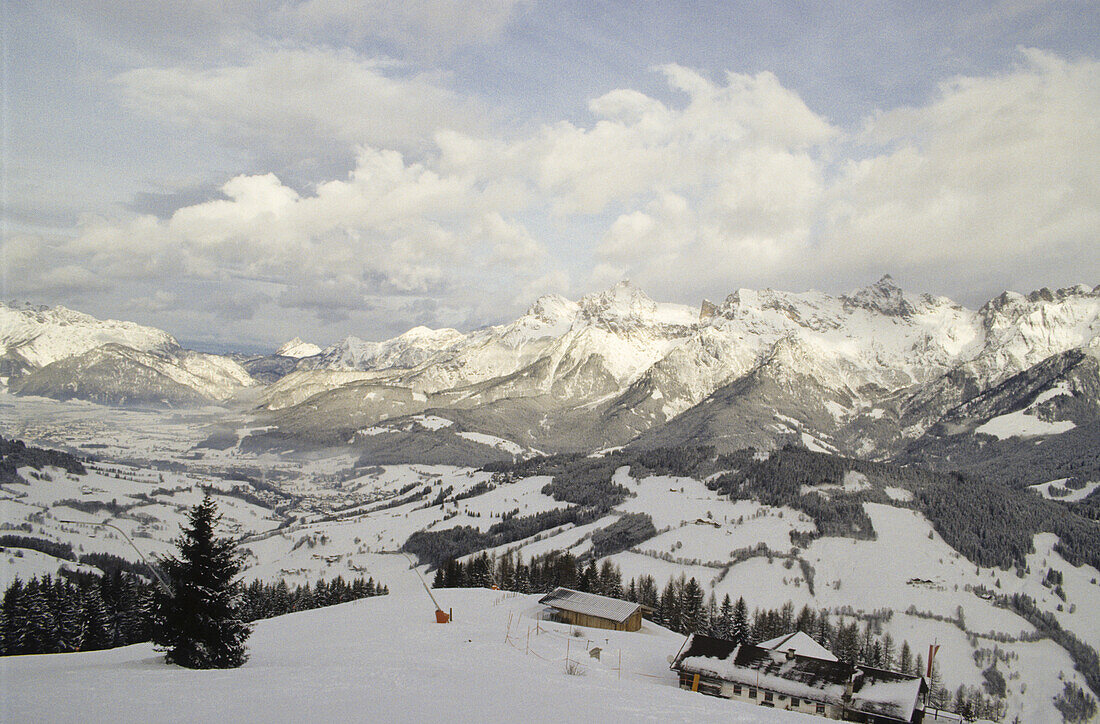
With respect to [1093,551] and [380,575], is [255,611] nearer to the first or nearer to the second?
[380,575]

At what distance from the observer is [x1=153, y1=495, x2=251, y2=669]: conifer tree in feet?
98.9

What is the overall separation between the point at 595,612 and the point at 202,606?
131 ft

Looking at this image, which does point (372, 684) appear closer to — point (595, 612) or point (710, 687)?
point (710, 687)

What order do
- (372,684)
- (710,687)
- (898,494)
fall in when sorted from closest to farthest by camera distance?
(372,684), (710,687), (898,494)

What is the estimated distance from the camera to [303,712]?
18875mm

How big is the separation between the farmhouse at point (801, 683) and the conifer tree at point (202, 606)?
2981 centimetres

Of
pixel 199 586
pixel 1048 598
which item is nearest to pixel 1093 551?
pixel 1048 598

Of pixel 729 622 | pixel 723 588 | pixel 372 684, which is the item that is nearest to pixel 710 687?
pixel 372 684

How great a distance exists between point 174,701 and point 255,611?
80.2 meters

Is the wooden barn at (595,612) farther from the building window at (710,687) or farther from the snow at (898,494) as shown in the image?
the snow at (898,494)

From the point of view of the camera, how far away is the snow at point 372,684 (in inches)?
734

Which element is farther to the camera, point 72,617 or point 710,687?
point 72,617

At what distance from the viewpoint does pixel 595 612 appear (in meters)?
62.0

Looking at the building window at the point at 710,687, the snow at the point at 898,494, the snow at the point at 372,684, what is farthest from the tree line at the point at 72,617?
the snow at the point at 898,494
